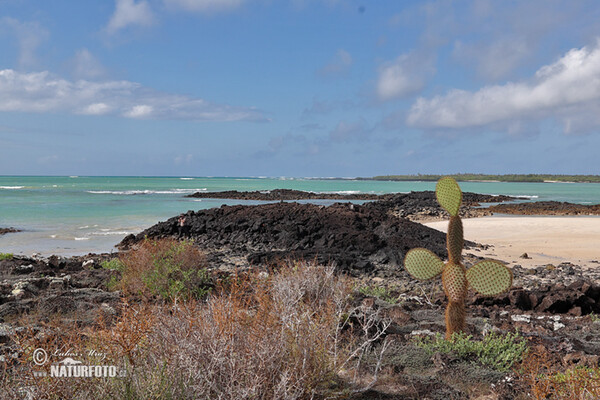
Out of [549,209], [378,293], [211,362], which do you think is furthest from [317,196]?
[211,362]

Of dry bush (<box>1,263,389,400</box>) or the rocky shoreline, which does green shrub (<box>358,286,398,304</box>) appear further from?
dry bush (<box>1,263,389,400</box>)

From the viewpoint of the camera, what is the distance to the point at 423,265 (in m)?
5.98

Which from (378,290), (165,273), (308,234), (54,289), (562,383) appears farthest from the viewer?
(308,234)

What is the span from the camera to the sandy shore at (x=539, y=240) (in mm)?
13852

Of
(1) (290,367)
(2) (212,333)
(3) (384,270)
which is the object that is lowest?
(3) (384,270)

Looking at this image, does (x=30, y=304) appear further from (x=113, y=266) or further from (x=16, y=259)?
(x=16, y=259)

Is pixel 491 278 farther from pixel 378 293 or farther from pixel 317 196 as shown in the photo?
pixel 317 196

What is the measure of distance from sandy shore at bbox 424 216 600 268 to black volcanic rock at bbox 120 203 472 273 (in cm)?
223

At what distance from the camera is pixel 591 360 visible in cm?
454

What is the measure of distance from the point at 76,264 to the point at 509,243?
46.9ft

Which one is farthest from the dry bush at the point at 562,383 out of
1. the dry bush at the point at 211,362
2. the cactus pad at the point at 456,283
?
the dry bush at the point at 211,362

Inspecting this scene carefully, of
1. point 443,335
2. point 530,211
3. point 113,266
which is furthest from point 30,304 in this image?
point 530,211

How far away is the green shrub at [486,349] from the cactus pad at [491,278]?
556 millimetres

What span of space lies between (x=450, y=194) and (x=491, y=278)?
112 centimetres
